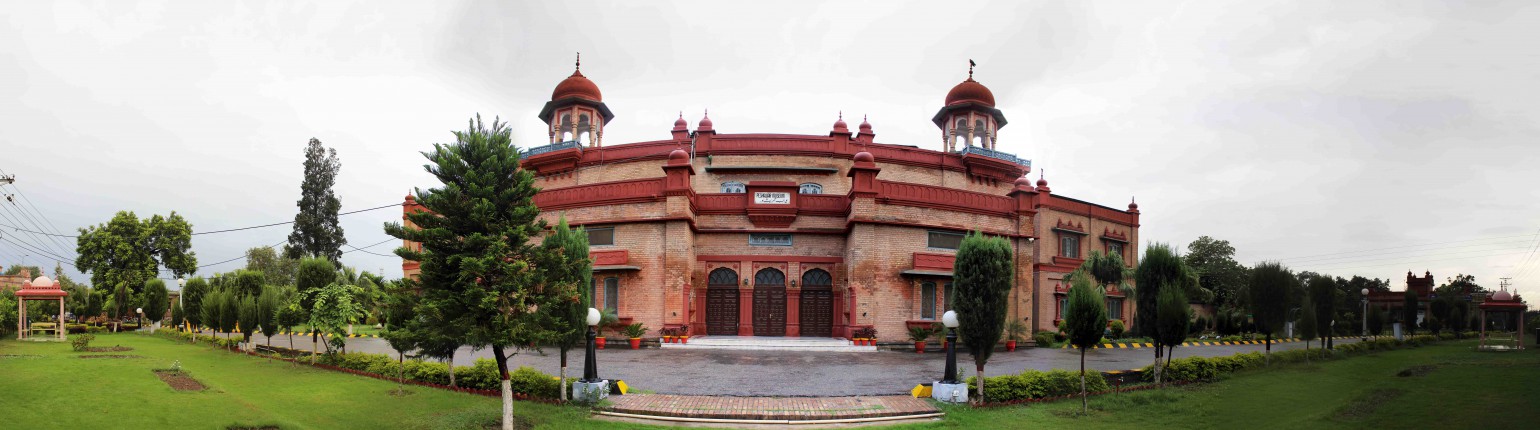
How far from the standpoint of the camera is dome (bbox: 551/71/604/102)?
32438 millimetres

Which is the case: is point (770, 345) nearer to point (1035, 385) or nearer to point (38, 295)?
point (1035, 385)

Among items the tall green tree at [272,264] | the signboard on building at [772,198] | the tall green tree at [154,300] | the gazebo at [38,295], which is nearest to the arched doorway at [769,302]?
the signboard on building at [772,198]

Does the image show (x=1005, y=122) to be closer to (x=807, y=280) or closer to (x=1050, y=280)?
(x=1050, y=280)

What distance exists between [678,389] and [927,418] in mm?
5067

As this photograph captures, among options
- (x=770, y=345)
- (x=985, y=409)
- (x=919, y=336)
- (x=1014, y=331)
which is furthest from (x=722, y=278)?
(x=985, y=409)

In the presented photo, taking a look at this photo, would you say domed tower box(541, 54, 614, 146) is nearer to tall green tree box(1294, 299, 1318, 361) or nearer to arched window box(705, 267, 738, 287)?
arched window box(705, 267, 738, 287)

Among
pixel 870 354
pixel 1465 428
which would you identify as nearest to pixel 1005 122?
pixel 870 354

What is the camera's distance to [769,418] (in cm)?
1094

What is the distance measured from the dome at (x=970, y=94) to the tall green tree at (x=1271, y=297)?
54.6 ft

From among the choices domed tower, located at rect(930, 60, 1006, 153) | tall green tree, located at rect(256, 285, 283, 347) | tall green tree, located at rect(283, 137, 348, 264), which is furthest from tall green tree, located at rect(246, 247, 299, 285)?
domed tower, located at rect(930, 60, 1006, 153)

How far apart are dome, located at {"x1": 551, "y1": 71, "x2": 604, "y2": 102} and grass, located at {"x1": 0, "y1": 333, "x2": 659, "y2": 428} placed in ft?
66.4

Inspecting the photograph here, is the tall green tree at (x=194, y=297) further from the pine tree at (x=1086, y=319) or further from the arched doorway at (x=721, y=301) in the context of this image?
A: the pine tree at (x=1086, y=319)

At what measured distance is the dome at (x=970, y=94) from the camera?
3366cm

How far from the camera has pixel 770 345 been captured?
2309cm
